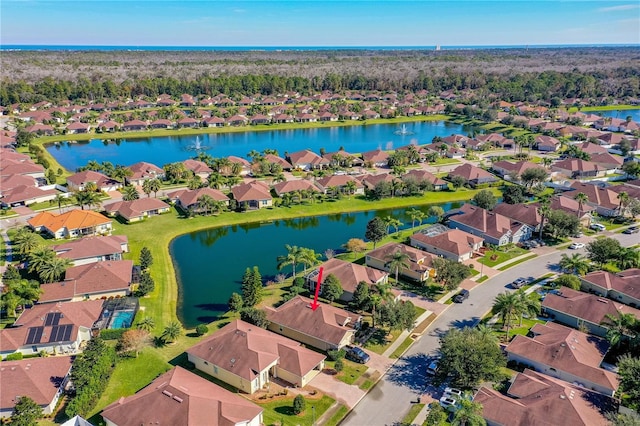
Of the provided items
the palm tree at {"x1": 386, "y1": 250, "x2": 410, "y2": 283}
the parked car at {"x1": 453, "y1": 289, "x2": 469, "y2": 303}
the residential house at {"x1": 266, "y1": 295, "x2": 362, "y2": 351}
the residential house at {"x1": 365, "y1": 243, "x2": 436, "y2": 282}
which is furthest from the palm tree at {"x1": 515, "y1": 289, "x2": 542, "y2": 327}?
the residential house at {"x1": 266, "y1": 295, "x2": 362, "y2": 351}

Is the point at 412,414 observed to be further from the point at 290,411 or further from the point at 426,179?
the point at 426,179

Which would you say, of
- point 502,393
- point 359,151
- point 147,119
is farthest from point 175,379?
point 147,119

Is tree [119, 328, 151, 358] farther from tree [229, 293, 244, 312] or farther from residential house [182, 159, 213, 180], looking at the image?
residential house [182, 159, 213, 180]

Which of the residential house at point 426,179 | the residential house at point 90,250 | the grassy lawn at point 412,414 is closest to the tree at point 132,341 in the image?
the residential house at point 90,250

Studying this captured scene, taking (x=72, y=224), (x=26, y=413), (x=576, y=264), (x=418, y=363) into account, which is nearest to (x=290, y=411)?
(x=418, y=363)

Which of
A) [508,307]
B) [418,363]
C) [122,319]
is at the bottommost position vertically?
[418,363]

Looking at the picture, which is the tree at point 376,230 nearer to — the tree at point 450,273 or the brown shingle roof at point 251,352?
the tree at point 450,273
